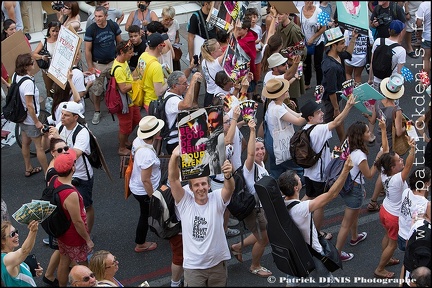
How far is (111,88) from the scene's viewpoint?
10.5 m

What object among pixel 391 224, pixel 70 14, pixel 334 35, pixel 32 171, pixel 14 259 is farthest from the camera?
pixel 70 14

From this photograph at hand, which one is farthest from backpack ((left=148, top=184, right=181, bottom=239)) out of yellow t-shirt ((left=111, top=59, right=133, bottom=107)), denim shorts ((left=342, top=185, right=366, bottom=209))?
yellow t-shirt ((left=111, top=59, right=133, bottom=107))

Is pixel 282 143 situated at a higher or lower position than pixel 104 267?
lower

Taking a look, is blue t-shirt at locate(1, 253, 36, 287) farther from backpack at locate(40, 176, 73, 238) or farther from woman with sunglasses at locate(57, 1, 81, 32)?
woman with sunglasses at locate(57, 1, 81, 32)

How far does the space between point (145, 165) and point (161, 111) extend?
4.81 feet

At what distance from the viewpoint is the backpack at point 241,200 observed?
7.84 meters

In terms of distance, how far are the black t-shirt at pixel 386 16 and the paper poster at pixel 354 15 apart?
162 cm

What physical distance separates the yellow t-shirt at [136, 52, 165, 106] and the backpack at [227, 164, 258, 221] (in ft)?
8.71

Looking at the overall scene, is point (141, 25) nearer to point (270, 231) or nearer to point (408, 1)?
point (408, 1)

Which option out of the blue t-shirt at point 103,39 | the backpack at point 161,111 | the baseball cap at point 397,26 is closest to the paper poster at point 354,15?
the baseball cap at point 397,26

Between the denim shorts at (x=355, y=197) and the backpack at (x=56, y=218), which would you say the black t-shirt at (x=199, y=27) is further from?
the backpack at (x=56, y=218)

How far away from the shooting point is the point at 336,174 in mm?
8312

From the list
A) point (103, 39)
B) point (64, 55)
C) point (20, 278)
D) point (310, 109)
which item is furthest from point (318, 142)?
point (103, 39)

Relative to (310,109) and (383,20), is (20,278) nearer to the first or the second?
(310,109)
